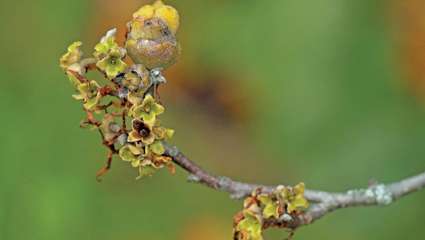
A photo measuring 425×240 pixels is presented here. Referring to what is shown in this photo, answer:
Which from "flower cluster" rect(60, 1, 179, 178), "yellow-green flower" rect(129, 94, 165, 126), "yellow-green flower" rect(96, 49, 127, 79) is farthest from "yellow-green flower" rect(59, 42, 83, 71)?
"yellow-green flower" rect(129, 94, 165, 126)

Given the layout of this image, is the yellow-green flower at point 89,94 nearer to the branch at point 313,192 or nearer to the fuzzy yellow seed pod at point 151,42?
the fuzzy yellow seed pod at point 151,42

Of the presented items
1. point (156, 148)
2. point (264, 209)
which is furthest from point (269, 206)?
point (156, 148)

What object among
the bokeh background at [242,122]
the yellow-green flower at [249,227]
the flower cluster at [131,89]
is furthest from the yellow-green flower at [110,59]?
the bokeh background at [242,122]

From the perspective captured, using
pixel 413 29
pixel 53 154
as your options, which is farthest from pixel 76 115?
pixel 413 29

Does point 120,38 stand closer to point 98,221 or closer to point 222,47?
point 222,47

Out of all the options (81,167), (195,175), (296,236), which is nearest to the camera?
(195,175)
